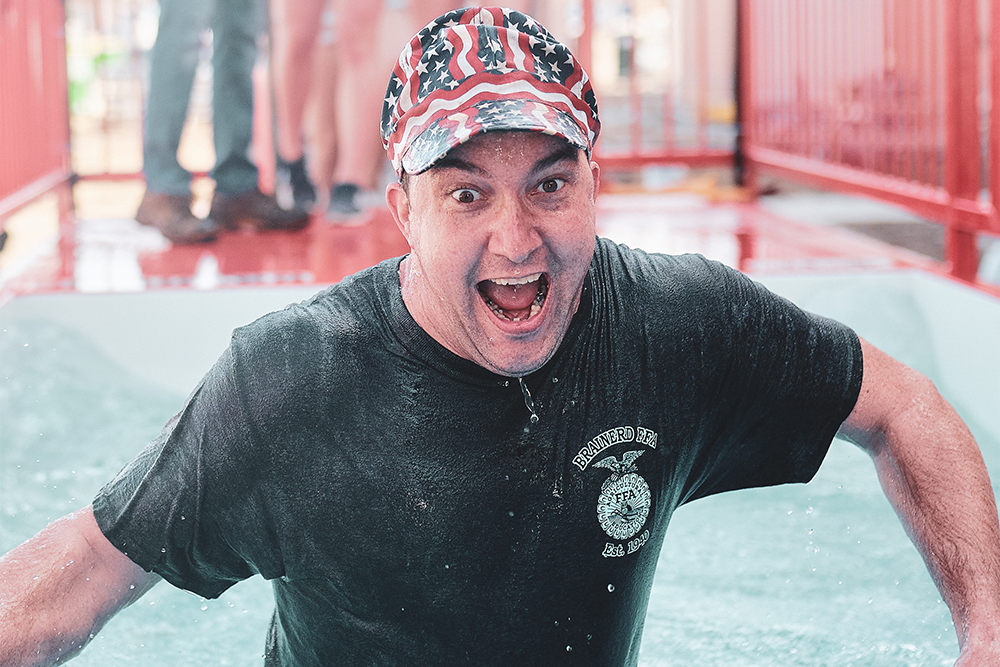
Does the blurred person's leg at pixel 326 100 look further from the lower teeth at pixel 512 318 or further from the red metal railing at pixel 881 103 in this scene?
the lower teeth at pixel 512 318

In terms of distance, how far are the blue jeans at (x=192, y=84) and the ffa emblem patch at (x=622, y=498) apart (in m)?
3.28

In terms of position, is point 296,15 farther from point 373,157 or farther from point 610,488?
point 610,488

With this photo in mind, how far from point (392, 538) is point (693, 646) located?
1.16 m

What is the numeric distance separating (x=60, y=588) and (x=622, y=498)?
0.61m

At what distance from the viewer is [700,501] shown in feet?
9.74

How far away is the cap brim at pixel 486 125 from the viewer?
1169 mm

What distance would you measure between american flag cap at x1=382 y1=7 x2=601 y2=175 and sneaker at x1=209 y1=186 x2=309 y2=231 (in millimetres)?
3320

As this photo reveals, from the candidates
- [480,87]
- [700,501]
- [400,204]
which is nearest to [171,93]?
[700,501]

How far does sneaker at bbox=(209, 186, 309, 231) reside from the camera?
452 cm

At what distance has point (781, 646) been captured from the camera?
2.25 metres

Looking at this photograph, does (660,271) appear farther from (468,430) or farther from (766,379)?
(468,430)

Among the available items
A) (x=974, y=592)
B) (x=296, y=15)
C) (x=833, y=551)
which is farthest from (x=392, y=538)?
(x=296, y=15)

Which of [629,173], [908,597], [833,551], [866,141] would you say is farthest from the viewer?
[629,173]

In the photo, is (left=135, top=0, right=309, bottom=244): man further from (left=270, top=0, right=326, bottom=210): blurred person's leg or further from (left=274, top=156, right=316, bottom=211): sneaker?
(left=274, top=156, right=316, bottom=211): sneaker
